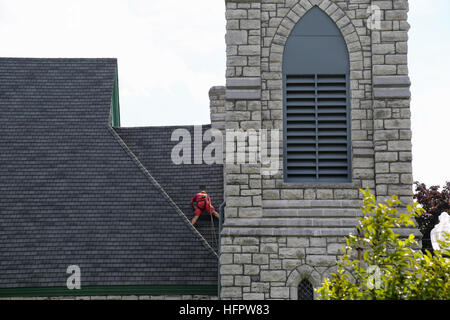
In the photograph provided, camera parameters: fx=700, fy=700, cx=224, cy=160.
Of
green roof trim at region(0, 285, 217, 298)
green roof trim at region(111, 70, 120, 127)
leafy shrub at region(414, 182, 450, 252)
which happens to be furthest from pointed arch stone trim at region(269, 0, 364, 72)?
leafy shrub at region(414, 182, 450, 252)

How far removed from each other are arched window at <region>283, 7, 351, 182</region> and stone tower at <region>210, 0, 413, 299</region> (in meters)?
0.02

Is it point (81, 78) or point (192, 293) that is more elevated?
point (81, 78)

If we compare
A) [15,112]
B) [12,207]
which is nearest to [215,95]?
[15,112]

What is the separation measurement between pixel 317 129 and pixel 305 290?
3.03 m

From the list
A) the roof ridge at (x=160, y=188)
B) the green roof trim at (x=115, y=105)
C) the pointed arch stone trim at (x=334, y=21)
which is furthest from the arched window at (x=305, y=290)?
the green roof trim at (x=115, y=105)

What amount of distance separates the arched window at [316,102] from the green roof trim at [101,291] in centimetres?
291

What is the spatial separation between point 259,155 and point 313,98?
1.55m

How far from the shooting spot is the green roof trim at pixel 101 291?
45.4ft

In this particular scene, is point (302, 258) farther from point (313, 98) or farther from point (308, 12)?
point (308, 12)

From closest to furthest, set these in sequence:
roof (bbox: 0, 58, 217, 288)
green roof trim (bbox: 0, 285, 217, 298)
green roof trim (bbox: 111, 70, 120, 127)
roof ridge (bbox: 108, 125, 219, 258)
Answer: green roof trim (bbox: 0, 285, 217, 298) < roof (bbox: 0, 58, 217, 288) < roof ridge (bbox: 108, 125, 219, 258) < green roof trim (bbox: 111, 70, 120, 127)

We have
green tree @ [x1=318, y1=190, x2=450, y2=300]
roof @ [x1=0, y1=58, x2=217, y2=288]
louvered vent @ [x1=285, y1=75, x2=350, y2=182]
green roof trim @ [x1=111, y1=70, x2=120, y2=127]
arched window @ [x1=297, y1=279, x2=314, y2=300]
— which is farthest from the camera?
green roof trim @ [x1=111, y1=70, x2=120, y2=127]

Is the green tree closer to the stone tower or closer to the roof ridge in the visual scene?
the stone tower

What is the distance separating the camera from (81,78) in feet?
60.5

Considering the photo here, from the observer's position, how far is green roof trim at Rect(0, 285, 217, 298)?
544 inches
